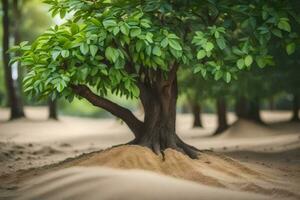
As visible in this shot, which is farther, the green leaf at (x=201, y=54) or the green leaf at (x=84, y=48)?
the green leaf at (x=201, y=54)

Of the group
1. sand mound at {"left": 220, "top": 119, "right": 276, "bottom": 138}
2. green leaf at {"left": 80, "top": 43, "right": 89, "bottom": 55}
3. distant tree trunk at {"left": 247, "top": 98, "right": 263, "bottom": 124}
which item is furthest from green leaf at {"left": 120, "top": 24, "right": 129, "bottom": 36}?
distant tree trunk at {"left": 247, "top": 98, "right": 263, "bottom": 124}

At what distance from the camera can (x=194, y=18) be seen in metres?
8.95

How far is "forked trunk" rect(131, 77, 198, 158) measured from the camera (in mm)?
8703

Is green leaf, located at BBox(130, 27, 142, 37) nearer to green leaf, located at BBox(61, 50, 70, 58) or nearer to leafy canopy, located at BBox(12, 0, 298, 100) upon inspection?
leafy canopy, located at BBox(12, 0, 298, 100)

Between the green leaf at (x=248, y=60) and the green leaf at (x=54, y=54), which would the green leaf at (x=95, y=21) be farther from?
the green leaf at (x=248, y=60)

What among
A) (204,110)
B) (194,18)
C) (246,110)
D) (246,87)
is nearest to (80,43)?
(194,18)

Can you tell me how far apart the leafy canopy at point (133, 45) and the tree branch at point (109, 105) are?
0.40 m

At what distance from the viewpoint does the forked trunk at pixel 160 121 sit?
8703 mm

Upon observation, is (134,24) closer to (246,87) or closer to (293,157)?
(293,157)

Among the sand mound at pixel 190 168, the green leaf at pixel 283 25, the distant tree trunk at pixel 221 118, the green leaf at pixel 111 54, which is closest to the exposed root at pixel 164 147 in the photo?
the sand mound at pixel 190 168

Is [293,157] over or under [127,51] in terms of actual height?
under

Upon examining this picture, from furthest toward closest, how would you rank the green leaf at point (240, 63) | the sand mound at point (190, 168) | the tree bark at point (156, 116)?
the tree bark at point (156, 116)
the green leaf at point (240, 63)
the sand mound at point (190, 168)

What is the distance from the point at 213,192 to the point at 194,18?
13.7ft

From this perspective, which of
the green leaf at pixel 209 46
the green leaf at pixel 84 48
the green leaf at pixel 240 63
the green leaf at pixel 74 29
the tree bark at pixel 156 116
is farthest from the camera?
the tree bark at pixel 156 116
